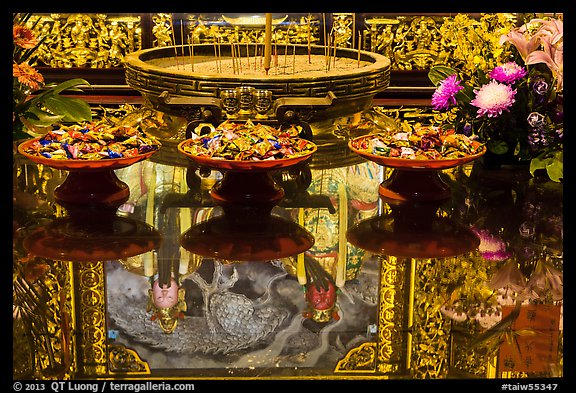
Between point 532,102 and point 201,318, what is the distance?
1.05m

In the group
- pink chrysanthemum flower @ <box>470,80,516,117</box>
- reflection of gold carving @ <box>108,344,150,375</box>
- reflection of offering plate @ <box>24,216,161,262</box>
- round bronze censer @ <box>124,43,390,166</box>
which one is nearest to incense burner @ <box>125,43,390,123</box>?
round bronze censer @ <box>124,43,390,166</box>

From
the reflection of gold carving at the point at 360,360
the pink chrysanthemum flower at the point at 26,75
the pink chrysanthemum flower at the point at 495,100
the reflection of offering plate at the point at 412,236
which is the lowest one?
the reflection of gold carving at the point at 360,360

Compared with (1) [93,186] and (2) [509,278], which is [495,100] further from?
(1) [93,186]

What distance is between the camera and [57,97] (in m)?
2.19

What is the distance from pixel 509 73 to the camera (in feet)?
6.71

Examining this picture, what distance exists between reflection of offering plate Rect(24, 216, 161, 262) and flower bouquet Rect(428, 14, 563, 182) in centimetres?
80

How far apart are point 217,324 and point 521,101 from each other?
1.05 meters

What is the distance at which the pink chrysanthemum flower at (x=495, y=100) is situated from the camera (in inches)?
79.4

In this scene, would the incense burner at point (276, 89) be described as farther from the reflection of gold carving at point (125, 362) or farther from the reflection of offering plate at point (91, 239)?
the reflection of gold carving at point (125, 362)

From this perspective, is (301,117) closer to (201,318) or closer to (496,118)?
(496,118)

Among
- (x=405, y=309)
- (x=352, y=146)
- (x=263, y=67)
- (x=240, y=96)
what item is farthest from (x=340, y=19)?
(x=405, y=309)

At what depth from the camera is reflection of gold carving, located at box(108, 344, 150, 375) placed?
3.99 ft

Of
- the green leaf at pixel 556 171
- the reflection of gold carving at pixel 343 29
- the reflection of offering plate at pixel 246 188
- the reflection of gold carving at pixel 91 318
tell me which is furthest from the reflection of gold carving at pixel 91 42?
the reflection of gold carving at pixel 91 318

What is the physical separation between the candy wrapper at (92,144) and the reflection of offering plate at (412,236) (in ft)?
1.57
